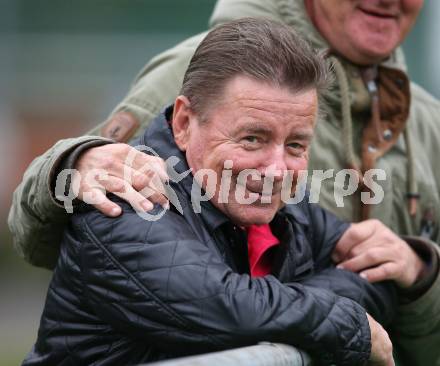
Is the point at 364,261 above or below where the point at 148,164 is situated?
below

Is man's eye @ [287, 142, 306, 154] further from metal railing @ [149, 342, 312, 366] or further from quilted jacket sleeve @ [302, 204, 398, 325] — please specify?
metal railing @ [149, 342, 312, 366]

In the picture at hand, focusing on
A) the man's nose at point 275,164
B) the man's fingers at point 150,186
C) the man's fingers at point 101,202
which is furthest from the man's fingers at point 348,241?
the man's fingers at point 101,202

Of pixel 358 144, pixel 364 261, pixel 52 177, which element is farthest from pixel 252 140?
pixel 358 144

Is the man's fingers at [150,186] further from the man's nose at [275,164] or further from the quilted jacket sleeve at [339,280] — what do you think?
the quilted jacket sleeve at [339,280]

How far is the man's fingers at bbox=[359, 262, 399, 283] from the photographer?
3084 mm

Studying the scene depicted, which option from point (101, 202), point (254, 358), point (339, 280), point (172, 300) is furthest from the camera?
point (339, 280)

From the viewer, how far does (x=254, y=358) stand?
2096 millimetres

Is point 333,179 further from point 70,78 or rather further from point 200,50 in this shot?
point 70,78

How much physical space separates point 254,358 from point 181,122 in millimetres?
819

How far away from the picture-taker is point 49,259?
317 cm

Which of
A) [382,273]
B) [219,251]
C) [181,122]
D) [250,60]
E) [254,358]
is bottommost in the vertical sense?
[382,273]

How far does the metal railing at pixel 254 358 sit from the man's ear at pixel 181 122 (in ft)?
2.01

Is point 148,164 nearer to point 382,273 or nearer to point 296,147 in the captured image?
point 296,147

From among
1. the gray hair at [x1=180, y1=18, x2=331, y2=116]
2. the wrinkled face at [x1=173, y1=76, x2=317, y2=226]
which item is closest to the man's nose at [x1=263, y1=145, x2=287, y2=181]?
the wrinkled face at [x1=173, y1=76, x2=317, y2=226]
